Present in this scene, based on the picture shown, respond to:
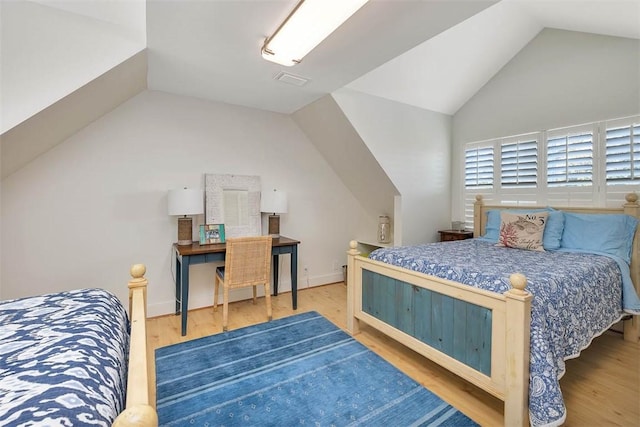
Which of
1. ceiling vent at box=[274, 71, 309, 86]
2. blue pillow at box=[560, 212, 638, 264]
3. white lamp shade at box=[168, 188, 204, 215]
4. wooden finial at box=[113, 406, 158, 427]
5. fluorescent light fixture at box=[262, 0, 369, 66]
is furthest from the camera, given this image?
white lamp shade at box=[168, 188, 204, 215]

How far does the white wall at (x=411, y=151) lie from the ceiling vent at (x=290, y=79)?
1.31 ft

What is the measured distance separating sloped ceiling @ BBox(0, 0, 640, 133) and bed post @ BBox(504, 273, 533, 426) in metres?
1.53

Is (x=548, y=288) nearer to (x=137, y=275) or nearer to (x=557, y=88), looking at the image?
(x=137, y=275)

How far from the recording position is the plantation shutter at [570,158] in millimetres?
2795

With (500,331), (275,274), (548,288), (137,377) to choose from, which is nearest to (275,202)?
(275,274)

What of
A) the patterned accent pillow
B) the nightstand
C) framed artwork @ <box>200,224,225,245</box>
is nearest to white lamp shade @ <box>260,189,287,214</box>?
framed artwork @ <box>200,224,225,245</box>

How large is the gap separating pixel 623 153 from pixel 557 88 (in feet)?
2.96

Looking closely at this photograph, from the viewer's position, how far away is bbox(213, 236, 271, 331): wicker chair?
2.69 m

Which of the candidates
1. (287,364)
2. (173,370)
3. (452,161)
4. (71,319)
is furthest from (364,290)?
(452,161)

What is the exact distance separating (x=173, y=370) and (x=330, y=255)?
2501 millimetres

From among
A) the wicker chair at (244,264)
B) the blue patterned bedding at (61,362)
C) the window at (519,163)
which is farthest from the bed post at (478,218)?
the blue patterned bedding at (61,362)

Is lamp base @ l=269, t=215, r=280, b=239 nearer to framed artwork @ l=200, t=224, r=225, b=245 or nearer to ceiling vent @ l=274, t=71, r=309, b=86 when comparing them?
framed artwork @ l=200, t=224, r=225, b=245

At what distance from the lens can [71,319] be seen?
1133 millimetres

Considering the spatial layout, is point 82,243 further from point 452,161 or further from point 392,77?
point 452,161
